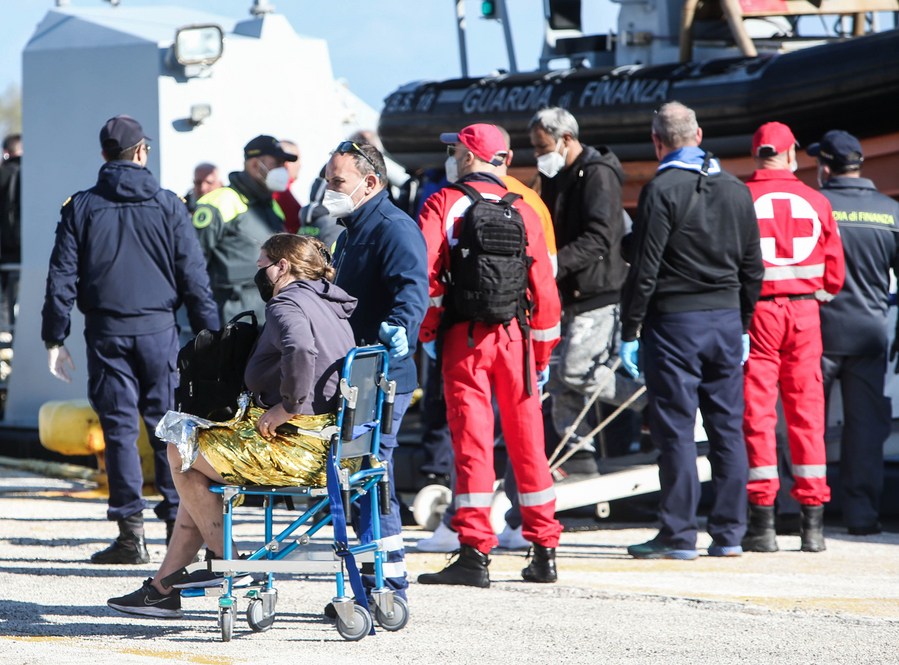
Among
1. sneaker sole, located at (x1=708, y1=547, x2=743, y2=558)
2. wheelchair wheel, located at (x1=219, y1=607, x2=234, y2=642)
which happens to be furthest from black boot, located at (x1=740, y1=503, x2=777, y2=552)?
wheelchair wheel, located at (x1=219, y1=607, x2=234, y2=642)

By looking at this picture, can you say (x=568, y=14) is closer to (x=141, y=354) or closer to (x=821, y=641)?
(x=141, y=354)

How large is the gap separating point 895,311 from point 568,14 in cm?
601

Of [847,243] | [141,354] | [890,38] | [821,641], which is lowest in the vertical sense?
[821,641]

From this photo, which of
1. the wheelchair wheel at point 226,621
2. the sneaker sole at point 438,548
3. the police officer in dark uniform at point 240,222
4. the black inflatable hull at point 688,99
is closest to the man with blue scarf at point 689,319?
the sneaker sole at point 438,548

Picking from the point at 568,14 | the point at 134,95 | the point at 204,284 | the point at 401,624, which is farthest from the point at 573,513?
the point at 568,14

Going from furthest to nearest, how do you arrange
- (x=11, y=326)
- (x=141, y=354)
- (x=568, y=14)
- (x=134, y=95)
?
(x=568, y=14) → (x=11, y=326) → (x=134, y=95) → (x=141, y=354)

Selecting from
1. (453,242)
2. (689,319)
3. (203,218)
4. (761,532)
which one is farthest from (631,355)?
(203,218)

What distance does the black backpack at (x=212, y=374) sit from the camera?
4609 millimetres

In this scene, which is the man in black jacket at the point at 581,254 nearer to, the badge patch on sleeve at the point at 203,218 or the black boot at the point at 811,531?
the black boot at the point at 811,531

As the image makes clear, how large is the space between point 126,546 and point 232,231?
207 centimetres

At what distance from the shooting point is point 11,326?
37.9 feet

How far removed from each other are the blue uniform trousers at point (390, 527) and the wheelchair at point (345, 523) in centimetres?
2

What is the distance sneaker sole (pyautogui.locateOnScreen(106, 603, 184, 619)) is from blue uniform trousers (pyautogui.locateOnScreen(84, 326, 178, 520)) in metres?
1.31

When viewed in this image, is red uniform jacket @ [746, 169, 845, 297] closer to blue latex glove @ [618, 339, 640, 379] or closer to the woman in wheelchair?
blue latex glove @ [618, 339, 640, 379]
